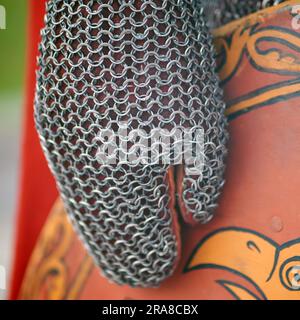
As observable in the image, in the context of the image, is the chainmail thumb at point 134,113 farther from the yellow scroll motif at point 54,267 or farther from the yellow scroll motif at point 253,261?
the yellow scroll motif at point 54,267

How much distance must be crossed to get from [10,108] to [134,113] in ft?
5.80

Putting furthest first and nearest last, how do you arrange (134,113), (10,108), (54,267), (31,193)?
(10,108), (31,193), (54,267), (134,113)

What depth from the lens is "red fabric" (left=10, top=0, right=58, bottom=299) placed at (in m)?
0.93

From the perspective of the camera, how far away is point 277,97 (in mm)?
560

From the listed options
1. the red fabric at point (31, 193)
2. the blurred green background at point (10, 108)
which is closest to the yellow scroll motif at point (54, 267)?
the red fabric at point (31, 193)

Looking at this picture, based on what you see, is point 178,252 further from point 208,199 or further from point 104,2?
point 104,2

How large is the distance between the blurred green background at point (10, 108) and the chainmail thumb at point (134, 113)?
27.5 inches

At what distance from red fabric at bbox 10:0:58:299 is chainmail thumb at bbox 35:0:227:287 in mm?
321

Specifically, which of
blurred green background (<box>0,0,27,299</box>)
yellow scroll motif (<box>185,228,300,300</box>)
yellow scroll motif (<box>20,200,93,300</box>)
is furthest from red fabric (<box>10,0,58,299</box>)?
yellow scroll motif (<box>185,228,300,300</box>)

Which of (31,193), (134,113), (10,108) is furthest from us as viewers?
(10,108)

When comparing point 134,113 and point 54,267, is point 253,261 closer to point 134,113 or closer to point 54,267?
point 134,113

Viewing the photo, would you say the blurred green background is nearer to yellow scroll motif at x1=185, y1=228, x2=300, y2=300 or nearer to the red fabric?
the red fabric

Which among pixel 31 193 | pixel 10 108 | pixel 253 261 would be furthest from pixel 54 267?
pixel 10 108

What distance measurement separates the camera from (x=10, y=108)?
7.17ft
